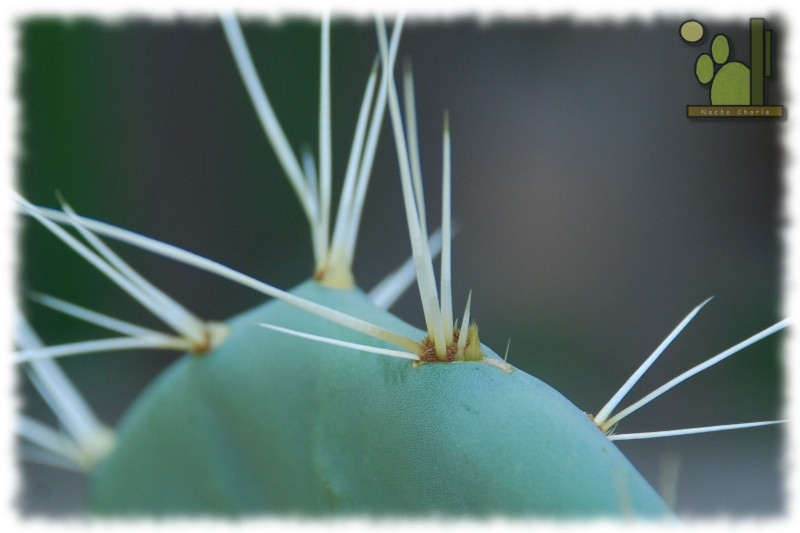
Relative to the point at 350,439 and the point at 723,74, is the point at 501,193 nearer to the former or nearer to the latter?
the point at 723,74

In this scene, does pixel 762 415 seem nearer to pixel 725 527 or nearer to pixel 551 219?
pixel 551 219

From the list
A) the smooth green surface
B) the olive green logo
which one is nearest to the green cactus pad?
the olive green logo

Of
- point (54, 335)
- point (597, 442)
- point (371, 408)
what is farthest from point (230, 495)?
point (54, 335)

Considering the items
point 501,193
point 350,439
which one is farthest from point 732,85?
point 350,439

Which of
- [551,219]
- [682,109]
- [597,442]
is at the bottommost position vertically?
[597,442]

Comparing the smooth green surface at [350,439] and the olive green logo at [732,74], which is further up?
the olive green logo at [732,74]

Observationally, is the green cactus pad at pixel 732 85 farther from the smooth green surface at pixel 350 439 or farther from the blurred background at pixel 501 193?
the smooth green surface at pixel 350 439

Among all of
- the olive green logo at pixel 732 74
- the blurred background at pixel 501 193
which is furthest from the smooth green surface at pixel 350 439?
the olive green logo at pixel 732 74
